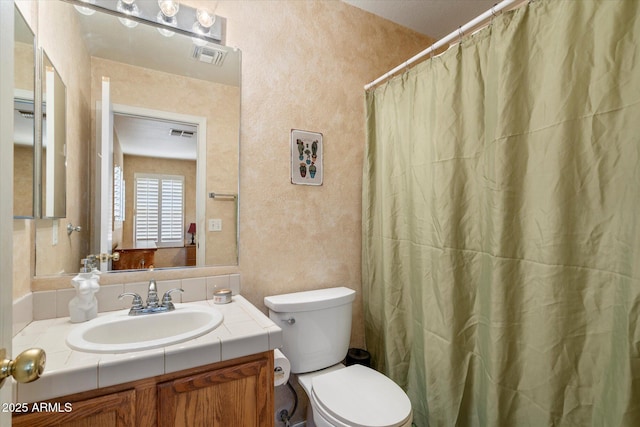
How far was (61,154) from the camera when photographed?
3.91 feet

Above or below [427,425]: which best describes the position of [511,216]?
above

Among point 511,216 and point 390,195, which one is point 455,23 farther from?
point 511,216

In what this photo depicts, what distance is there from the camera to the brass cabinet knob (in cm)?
49

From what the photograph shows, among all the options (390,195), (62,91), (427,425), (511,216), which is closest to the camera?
(511,216)

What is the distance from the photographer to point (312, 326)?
1477 millimetres

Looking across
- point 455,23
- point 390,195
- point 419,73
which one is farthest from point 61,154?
point 455,23

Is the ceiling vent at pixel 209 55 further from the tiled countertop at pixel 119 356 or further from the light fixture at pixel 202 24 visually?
the tiled countertop at pixel 119 356

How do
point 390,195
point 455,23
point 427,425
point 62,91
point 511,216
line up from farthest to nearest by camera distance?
point 455,23
point 390,195
point 427,425
point 62,91
point 511,216

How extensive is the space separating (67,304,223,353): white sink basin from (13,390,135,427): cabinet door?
0.17 metres

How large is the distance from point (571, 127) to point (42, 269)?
195 cm

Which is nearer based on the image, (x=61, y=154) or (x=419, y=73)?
(x=61, y=154)

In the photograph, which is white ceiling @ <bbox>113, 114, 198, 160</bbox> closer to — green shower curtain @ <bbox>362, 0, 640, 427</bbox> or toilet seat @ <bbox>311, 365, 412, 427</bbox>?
green shower curtain @ <bbox>362, 0, 640, 427</bbox>

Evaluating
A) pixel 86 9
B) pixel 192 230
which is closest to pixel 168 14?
pixel 86 9

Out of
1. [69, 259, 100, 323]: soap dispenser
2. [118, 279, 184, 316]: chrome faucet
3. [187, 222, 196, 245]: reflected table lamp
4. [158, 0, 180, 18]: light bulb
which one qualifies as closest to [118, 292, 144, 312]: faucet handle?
[118, 279, 184, 316]: chrome faucet
